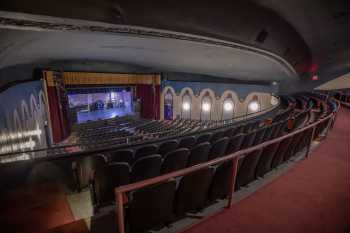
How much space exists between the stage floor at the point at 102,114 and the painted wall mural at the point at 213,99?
4.99 m

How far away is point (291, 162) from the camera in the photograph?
4188 millimetres

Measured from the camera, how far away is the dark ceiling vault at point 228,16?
3.38 meters

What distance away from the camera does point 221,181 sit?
272 centimetres

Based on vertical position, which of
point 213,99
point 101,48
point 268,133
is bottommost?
point 268,133

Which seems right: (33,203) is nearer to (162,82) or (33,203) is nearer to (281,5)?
(281,5)

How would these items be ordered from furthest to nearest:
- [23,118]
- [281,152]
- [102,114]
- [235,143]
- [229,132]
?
[102,114], [23,118], [229,132], [235,143], [281,152]

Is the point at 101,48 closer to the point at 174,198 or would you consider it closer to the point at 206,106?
the point at 174,198

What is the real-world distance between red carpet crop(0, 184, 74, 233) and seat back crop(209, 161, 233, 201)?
2370mm

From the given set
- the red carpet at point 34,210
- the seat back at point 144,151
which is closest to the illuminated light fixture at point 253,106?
the seat back at point 144,151

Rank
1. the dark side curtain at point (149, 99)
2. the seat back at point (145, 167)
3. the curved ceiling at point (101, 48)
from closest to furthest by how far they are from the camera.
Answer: the seat back at point (145, 167)
the curved ceiling at point (101, 48)
the dark side curtain at point (149, 99)

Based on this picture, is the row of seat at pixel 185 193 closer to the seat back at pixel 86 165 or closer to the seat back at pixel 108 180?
the seat back at pixel 108 180

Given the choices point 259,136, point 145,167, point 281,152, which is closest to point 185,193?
point 145,167

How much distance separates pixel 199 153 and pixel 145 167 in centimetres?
123

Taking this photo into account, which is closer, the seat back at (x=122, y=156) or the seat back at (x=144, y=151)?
the seat back at (x=122, y=156)
